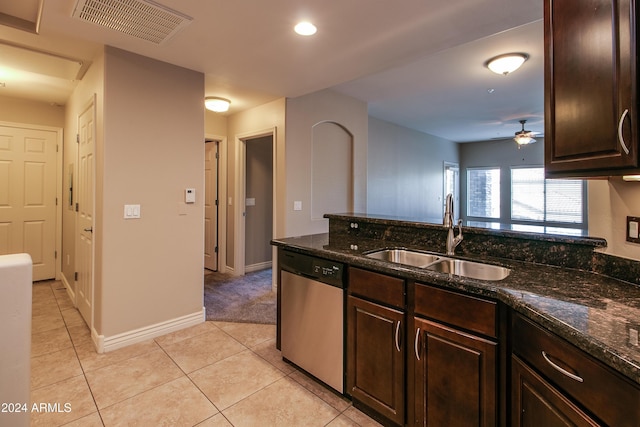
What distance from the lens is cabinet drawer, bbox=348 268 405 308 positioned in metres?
1.67

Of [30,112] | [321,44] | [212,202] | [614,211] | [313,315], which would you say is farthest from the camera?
[212,202]

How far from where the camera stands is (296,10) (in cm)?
203

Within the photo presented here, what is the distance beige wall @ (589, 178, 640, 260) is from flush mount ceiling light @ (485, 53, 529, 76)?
226cm

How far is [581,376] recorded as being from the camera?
0.94 metres

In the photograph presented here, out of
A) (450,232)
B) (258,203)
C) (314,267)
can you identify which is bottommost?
(314,267)

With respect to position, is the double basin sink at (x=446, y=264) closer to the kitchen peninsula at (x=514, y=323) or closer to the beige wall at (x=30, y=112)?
the kitchen peninsula at (x=514, y=323)

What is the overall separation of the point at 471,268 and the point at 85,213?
3.34m

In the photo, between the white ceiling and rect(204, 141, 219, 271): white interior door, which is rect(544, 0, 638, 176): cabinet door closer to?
the white ceiling

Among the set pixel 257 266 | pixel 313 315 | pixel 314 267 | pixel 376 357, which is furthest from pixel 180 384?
pixel 257 266

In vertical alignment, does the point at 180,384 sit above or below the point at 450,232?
below

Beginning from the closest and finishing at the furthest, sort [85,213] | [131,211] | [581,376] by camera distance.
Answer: [581,376] < [131,211] < [85,213]

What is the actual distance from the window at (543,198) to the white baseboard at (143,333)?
7.81 meters

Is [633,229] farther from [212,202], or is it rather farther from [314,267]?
[212,202]

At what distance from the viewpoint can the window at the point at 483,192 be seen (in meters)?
8.52
